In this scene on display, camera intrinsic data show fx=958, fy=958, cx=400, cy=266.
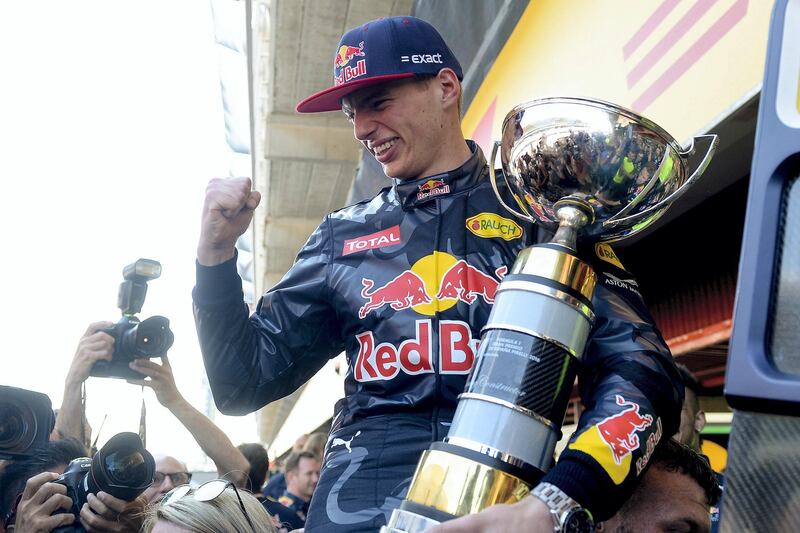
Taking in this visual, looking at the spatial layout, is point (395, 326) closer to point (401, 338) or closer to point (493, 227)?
point (401, 338)

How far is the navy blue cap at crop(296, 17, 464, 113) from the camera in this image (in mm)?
2008

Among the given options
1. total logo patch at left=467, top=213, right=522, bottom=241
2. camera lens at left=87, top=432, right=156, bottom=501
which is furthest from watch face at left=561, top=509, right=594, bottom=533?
camera lens at left=87, top=432, right=156, bottom=501

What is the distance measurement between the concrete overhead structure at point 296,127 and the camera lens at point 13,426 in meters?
6.35

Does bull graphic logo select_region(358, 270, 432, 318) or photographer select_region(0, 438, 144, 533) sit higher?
bull graphic logo select_region(358, 270, 432, 318)

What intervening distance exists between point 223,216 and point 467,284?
50 centimetres

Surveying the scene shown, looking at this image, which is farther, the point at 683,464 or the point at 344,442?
the point at 683,464

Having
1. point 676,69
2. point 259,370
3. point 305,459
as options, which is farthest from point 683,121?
point 305,459

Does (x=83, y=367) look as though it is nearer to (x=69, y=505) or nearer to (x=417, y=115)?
(x=69, y=505)

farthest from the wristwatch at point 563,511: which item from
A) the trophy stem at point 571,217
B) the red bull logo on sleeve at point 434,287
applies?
the red bull logo on sleeve at point 434,287

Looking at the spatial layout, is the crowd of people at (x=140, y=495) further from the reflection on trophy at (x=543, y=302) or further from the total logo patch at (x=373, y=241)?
the reflection on trophy at (x=543, y=302)

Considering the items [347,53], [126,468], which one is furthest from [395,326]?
[126,468]

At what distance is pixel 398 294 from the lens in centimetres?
190

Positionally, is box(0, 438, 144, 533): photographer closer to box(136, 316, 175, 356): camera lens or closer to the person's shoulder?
box(136, 316, 175, 356): camera lens

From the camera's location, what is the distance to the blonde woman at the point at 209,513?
2.32 meters
